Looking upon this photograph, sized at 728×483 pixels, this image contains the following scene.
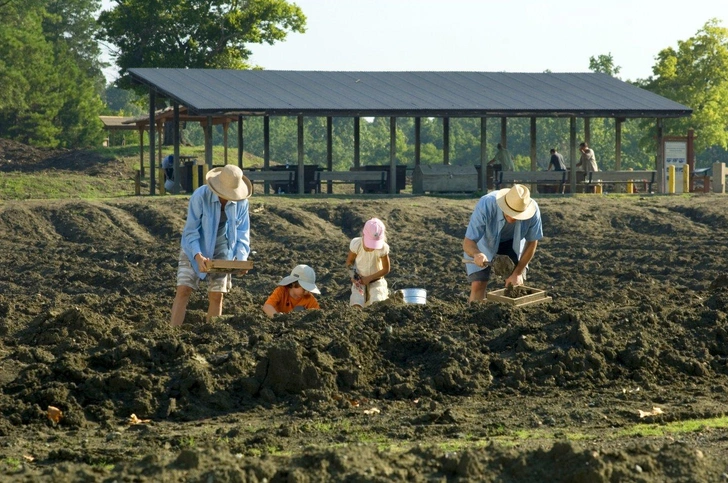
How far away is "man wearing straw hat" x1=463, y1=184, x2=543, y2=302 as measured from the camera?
11086 millimetres

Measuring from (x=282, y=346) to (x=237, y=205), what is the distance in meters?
2.01

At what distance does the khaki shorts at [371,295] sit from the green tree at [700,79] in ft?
110

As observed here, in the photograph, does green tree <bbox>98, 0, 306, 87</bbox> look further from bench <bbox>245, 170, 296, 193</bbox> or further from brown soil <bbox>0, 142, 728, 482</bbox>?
brown soil <bbox>0, 142, 728, 482</bbox>

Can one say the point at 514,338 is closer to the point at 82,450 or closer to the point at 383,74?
the point at 82,450

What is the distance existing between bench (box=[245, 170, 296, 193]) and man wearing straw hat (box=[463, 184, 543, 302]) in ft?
58.1

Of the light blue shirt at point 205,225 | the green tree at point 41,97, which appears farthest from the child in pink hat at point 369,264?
the green tree at point 41,97

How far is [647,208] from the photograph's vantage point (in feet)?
85.4

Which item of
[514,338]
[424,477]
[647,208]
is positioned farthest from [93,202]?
[424,477]

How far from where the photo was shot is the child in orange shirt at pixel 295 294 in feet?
38.2

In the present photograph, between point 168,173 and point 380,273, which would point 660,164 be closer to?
point 168,173

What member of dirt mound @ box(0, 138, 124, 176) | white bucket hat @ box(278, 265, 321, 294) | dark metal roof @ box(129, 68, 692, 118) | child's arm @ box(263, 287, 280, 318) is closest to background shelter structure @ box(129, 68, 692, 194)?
dark metal roof @ box(129, 68, 692, 118)

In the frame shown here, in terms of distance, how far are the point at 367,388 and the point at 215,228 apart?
2.27 meters

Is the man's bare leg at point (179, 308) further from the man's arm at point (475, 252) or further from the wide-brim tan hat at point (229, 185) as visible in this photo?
the man's arm at point (475, 252)

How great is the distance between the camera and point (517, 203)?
1104 cm
